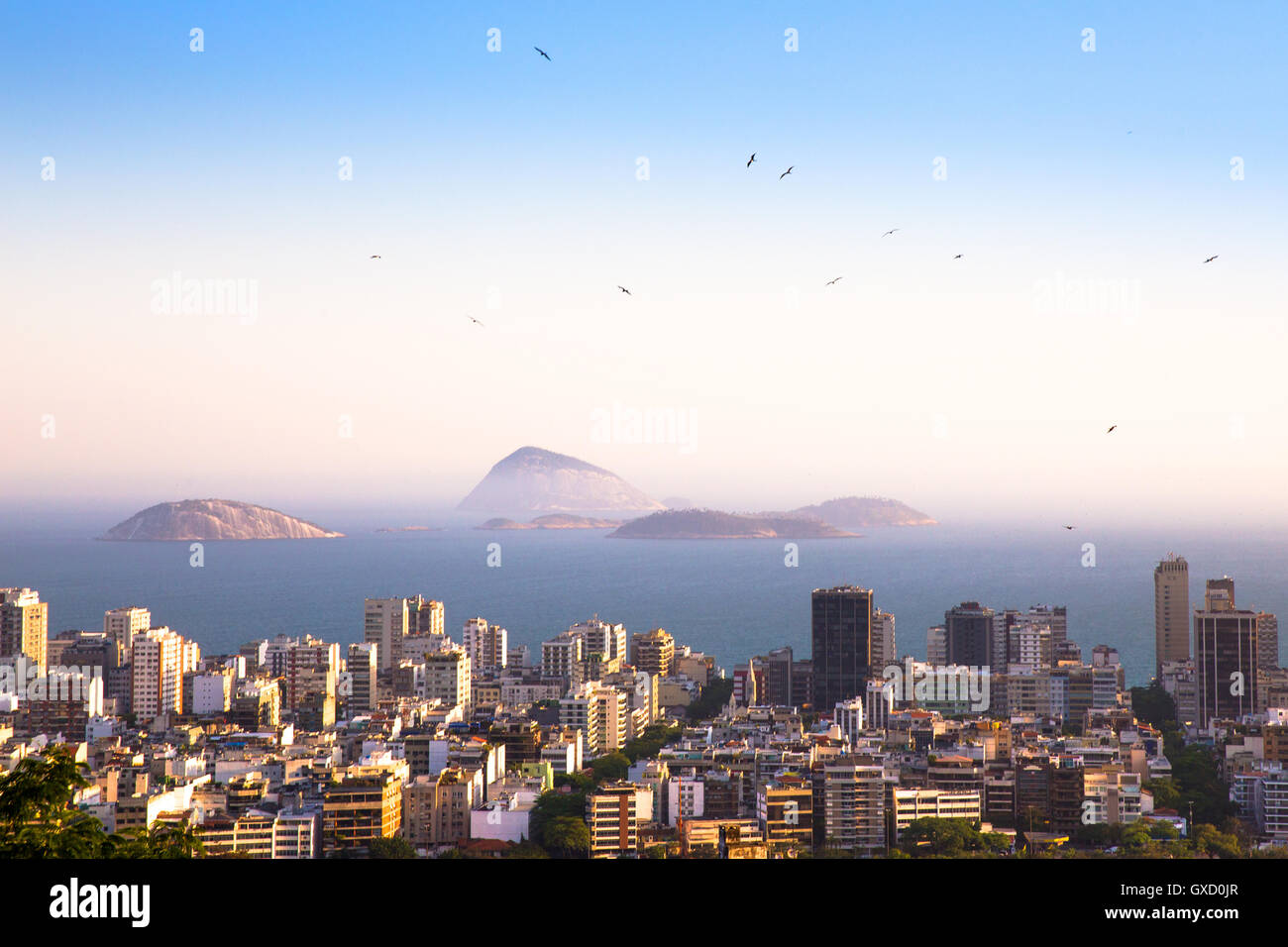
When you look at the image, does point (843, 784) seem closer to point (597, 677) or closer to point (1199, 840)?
point (1199, 840)

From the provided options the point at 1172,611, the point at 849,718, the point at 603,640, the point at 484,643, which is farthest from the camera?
the point at 484,643

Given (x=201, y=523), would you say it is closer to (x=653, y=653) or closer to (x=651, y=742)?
(x=653, y=653)

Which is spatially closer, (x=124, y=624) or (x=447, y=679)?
(x=447, y=679)

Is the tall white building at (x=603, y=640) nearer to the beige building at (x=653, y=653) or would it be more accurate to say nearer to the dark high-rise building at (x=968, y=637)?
the beige building at (x=653, y=653)

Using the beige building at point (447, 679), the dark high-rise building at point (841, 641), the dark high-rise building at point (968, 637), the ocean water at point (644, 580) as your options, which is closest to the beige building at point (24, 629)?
the beige building at point (447, 679)

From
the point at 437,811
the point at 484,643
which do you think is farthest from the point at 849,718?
the point at 484,643

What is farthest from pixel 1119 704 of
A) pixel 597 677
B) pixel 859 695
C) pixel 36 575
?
pixel 36 575
